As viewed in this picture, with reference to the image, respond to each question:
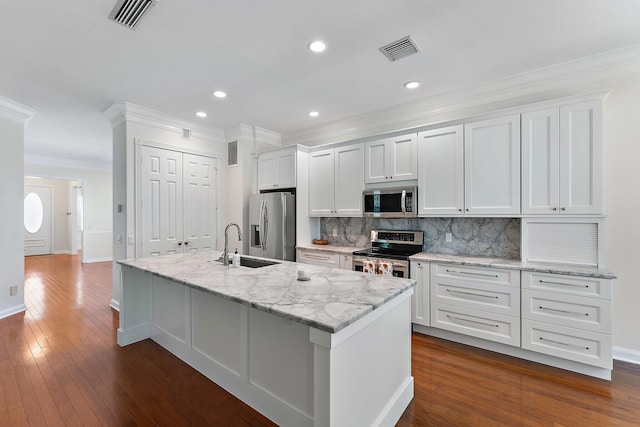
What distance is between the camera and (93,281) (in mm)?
5820

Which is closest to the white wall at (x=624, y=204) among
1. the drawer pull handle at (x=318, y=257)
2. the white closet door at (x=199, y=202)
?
the drawer pull handle at (x=318, y=257)

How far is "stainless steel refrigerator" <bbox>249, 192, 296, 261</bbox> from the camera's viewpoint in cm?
435

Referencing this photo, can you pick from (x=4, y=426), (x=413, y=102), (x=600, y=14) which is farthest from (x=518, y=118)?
(x=4, y=426)

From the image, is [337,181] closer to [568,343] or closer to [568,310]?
[568,310]

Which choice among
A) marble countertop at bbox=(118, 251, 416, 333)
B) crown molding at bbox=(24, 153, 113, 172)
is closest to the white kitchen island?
marble countertop at bbox=(118, 251, 416, 333)

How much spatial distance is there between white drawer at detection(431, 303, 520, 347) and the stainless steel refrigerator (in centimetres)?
219

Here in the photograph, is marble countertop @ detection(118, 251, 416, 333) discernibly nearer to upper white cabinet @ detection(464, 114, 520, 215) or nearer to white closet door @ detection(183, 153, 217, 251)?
upper white cabinet @ detection(464, 114, 520, 215)

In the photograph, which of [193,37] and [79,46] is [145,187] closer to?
[79,46]

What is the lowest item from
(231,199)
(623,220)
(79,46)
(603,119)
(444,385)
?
(444,385)

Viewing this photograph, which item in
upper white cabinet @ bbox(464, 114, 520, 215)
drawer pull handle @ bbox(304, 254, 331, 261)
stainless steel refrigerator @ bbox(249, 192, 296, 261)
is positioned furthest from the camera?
stainless steel refrigerator @ bbox(249, 192, 296, 261)

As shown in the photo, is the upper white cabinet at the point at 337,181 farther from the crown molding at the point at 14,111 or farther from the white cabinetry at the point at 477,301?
the crown molding at the point at 14,111

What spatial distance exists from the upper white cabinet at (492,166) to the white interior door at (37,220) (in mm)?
12040

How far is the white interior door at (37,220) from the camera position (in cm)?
898

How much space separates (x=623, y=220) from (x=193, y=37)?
4.11 m
